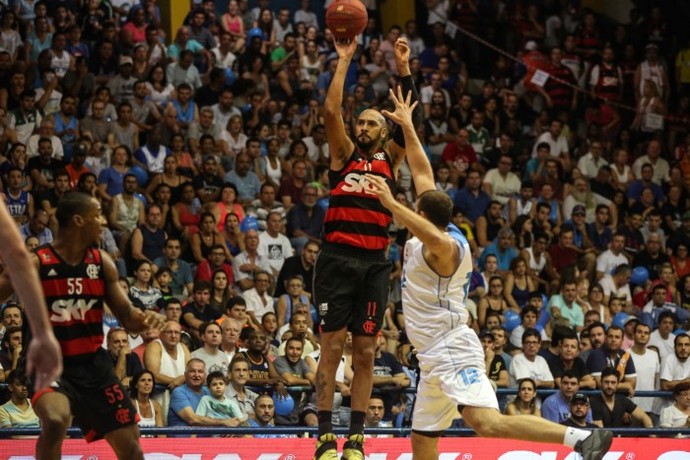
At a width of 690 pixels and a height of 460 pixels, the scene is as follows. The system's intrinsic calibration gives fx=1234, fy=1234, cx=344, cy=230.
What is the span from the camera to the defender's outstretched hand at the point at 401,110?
8.59 meters

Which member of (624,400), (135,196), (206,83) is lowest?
(624,400)

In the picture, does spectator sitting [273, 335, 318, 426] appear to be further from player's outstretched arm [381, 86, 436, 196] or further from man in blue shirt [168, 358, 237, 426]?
player's outstretched arm [381, 86, 436, 196]

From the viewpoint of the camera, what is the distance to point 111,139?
16.2 meters

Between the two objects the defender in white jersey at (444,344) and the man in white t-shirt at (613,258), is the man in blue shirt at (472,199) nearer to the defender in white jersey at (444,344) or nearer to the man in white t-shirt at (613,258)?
the man in white t-shirt at (613,258)

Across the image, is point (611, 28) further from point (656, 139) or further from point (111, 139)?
point (111, 139)

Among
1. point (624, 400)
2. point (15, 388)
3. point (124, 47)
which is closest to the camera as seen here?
point (15, 388)

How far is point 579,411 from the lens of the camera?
40.6ft

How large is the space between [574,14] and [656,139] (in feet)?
11.3

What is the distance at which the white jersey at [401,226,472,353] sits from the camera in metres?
8.02

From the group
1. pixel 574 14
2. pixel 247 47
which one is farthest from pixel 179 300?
pixel 574 14

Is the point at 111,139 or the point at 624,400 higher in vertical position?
the point at 111,139

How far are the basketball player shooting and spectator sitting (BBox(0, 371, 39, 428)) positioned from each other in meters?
3.79

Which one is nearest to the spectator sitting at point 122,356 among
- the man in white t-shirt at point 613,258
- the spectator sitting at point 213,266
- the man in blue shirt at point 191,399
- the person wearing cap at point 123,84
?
the man in blue shirt at point 191,399

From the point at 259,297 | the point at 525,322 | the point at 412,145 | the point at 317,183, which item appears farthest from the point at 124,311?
the point at 317,183
